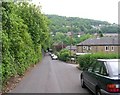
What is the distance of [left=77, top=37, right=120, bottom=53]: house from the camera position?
254 feet

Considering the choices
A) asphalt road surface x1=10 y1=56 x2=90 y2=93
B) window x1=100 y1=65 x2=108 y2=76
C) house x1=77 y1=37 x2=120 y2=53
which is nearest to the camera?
window x1=100 y1=65 x2=108 y2=76

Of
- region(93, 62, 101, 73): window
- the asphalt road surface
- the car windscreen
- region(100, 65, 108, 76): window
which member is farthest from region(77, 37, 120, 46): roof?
region(100, 65, 108, 76): window

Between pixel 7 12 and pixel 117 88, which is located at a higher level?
pixel 7 12

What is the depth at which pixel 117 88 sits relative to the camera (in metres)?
8.48

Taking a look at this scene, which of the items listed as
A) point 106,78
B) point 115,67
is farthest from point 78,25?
point 106,78

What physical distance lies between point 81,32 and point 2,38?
123m

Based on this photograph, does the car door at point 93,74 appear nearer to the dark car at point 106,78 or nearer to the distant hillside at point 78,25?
the dark car at point 106,78

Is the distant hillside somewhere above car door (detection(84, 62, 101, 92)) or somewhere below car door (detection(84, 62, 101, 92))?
above

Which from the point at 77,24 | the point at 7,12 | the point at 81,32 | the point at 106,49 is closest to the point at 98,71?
the point at 7,12

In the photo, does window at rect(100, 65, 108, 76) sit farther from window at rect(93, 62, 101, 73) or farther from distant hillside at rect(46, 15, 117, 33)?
distant hillside at rect(46, 15, 117, 33)

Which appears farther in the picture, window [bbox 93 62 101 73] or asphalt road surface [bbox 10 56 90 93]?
asphalt road surface [bbox 10 56 90 93]

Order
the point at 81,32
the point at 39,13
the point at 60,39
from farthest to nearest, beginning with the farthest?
1. the point at 60,39
2. the point at 81,32
3. the point at 39,13

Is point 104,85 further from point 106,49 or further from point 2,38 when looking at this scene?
point 106,49

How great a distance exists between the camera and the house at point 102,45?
254 feet
